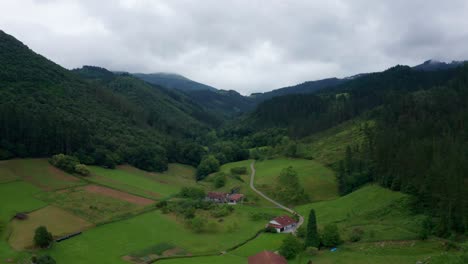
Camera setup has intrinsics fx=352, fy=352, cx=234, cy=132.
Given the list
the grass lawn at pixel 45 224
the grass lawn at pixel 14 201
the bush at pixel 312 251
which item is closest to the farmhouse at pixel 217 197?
the grass lawn at pixel 45 224

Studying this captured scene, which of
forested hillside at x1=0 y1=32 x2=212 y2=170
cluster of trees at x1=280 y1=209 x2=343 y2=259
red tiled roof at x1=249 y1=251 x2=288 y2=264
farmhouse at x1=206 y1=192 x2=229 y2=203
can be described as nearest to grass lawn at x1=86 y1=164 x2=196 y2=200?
forested hillside at x1=0 y1=32 x2=212 y2=170

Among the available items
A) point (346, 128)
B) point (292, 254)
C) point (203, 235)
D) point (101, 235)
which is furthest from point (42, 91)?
point (346, 128)

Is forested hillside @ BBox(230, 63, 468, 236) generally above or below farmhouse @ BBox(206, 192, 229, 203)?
above

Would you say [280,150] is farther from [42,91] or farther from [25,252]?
[25,252]

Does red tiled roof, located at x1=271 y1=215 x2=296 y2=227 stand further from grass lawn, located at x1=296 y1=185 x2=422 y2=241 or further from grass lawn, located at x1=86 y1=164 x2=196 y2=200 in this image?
grass lawn, located at x1=86 y1=164 x2=196 y2=200

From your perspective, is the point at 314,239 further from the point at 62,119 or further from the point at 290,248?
the point at 62,119

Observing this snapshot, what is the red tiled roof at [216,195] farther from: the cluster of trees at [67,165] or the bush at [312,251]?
the bush at [312,251]

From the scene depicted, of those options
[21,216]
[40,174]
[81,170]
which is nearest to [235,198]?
[81,170]
